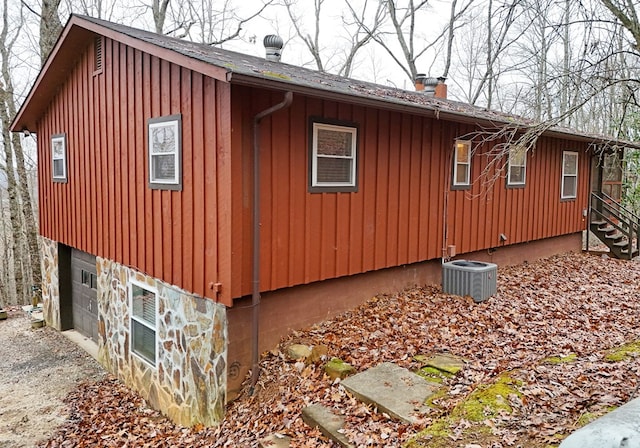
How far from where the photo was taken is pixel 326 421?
4.40 metres

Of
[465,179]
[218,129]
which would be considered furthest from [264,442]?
[465,179]

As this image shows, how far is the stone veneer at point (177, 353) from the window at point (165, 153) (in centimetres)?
145

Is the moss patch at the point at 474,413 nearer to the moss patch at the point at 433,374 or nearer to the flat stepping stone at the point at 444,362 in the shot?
the moss patch at the point at 433,374

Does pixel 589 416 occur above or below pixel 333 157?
below

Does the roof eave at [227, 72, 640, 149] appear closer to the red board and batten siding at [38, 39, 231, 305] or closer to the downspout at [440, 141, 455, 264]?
the red board and batten siding at [38, 39, 231, 305]

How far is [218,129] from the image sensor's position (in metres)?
5.25

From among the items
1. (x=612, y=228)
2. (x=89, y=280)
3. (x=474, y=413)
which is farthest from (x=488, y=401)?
(x=612, y=228)

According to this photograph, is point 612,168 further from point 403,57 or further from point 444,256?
point 403,57

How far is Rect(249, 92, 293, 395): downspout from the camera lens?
5219mm

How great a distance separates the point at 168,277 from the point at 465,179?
18.6 feet

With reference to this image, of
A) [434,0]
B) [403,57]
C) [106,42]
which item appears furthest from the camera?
[403,57]

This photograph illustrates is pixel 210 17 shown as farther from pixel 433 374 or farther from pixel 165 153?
pixel 433 374

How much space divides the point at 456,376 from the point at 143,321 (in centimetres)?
471

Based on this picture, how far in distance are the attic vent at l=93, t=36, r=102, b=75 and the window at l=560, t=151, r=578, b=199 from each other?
1044 centimetres
